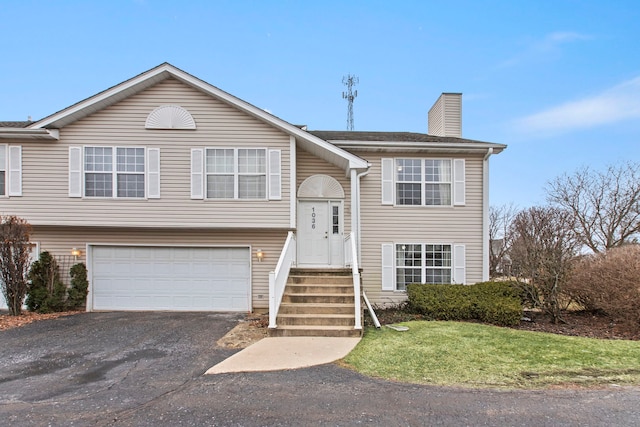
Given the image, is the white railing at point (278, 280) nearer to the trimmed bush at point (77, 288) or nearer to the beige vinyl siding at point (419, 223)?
the beige vinyl siding at point (419, 223)

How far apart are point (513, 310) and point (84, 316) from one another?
11.0 meters

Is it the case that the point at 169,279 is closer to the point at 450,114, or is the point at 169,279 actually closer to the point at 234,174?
the point at 234,174

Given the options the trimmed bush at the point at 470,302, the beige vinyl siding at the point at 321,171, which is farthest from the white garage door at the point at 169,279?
the trimmed bush at the point at 470,302

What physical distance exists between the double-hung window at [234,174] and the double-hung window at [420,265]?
4.68 meters

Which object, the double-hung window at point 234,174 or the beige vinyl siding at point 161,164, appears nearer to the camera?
the beige vinyl siding at point 161,164

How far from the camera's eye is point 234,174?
32.6ft

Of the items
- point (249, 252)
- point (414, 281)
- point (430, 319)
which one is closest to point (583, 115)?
point (414, 281)

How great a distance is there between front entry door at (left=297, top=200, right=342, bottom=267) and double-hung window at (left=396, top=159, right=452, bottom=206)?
81.7 inches

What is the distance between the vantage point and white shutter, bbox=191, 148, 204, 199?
32.2 feet

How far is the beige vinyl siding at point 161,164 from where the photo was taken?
9695 millimetres

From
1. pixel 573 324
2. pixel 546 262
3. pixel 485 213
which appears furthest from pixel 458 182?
pixel 573 324

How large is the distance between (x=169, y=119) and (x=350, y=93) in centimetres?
1321

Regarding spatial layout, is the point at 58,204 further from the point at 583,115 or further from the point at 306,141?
the point at 583,115

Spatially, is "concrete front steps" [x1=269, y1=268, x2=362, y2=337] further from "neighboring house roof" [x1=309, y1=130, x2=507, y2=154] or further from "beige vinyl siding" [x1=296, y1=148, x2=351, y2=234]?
"neighboring house roof" [x1=309, y1=130, x2=507, y2=154]
